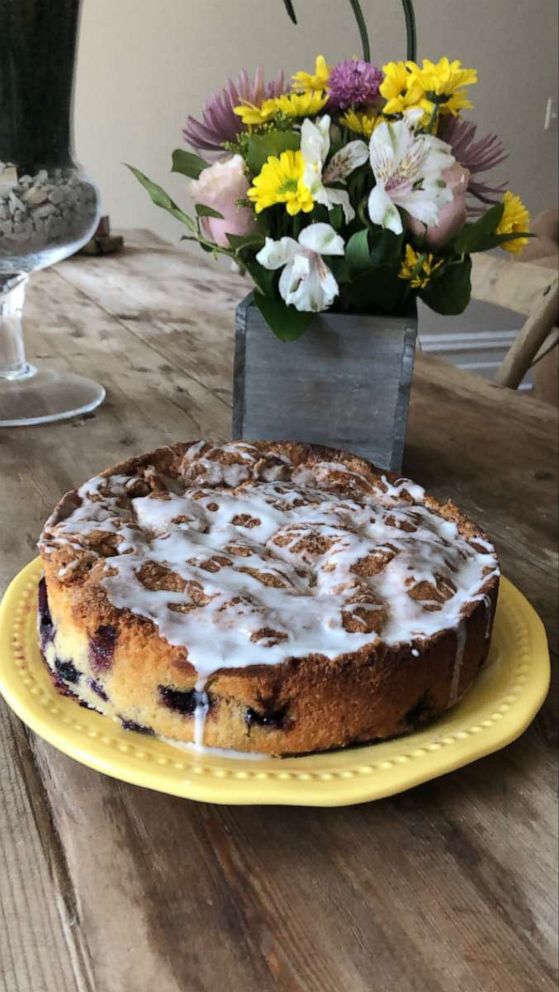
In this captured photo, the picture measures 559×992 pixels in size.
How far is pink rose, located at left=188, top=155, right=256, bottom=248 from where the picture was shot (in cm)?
88

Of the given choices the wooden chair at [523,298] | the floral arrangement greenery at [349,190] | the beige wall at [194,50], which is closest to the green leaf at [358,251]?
the floral arrangement greenery at [349,190]

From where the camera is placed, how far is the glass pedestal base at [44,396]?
1.16m

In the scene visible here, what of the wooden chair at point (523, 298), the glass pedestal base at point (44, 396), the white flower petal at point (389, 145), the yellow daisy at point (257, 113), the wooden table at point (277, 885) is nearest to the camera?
the wooden table at point (277, 885)

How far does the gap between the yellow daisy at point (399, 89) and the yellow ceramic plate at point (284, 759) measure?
1.83 ft

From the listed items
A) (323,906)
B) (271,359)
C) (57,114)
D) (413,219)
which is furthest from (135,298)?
(323,906)

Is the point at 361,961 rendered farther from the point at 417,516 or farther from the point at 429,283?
the point at 429,283

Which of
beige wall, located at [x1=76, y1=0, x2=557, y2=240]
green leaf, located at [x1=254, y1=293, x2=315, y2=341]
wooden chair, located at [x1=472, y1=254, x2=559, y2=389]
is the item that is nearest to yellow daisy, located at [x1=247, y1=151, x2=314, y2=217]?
green leaf, located at [x1=254, y1=293, x2=315, y2=341]

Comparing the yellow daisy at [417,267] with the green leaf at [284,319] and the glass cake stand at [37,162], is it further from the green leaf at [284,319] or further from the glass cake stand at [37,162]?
the glass cake stand at [37,162]

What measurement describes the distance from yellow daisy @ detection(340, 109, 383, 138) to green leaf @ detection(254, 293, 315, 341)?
189 mm

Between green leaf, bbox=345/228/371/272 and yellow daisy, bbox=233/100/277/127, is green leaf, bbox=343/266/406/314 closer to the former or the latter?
green leaf, bbox=345/228/371/272

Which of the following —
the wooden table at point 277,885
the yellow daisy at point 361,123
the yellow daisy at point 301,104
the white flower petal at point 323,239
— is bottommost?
the wooden table at point 277,885

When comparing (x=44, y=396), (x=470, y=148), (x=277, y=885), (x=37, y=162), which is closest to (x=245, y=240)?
(x=470, y=148)

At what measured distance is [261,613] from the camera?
540 millimetres

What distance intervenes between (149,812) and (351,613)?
0.17m
